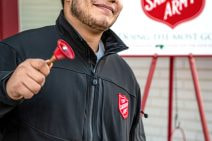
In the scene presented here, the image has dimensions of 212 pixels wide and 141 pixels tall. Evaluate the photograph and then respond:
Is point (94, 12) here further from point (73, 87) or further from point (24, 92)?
point (24, 92)

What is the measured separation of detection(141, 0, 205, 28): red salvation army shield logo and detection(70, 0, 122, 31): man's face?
1432mm

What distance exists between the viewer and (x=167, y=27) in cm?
305

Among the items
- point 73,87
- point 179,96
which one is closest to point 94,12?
point 73,87

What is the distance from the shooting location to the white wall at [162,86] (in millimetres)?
3756

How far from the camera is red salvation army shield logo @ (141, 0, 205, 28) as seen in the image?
2.99 meters

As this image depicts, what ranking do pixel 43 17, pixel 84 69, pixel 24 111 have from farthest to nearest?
pixel 43 17, pixel 84 69, pixel 24 111

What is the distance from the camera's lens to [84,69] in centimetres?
158

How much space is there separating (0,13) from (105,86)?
7.24 ft

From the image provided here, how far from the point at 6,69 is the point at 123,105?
505 millimetres

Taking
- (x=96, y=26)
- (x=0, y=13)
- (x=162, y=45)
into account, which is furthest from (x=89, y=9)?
(x=0, y=13)

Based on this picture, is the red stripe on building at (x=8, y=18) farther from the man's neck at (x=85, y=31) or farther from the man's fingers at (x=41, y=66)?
the man's fingers at (x=41, y=66)

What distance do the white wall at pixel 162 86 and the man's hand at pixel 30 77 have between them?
106 inches

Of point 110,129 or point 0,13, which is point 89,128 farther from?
point 0,13

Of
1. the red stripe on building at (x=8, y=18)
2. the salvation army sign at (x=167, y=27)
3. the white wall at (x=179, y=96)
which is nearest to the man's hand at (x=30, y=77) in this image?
the salvation army sign at (x=167, y=27)
